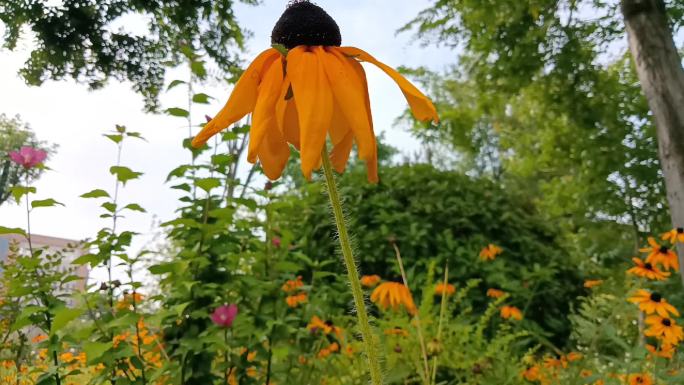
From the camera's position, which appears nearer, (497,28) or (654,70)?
(654,70)

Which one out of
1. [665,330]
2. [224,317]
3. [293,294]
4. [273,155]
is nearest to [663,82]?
[665,330]

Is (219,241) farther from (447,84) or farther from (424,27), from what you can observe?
(447,84)

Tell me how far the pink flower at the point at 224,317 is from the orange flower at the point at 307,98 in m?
1.34

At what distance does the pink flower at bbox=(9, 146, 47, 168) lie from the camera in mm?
2391

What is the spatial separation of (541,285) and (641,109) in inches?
143

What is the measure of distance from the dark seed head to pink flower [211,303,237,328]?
146cm

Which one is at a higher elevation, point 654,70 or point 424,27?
point 424,27

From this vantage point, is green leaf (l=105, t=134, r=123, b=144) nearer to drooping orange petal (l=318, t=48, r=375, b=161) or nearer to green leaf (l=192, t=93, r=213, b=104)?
green leaf (l=192, t=93, r=213, b=104)

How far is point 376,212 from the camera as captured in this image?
586 cm

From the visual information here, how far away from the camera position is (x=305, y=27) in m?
1.02

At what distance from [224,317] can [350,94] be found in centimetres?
157

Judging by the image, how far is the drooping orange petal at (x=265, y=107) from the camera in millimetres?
Answer: 904

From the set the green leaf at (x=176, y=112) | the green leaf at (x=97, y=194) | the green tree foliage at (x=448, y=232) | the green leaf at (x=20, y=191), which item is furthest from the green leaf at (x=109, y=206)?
the green tree foliage at (x=448, y=232)

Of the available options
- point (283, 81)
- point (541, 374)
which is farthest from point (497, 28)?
point (283, 81)
